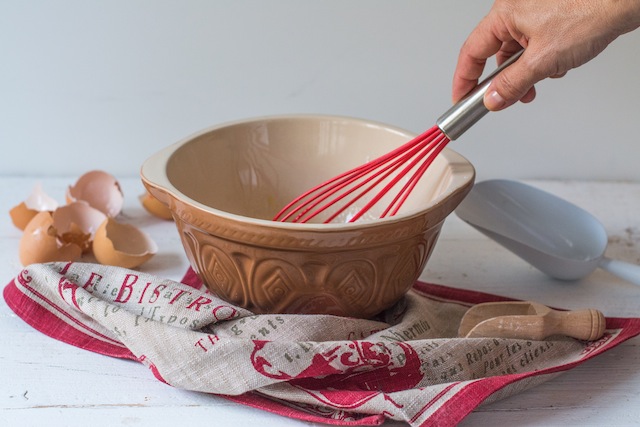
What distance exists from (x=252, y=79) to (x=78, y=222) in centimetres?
35

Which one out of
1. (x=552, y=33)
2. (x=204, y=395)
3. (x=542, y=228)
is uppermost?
(x=552, y=33)

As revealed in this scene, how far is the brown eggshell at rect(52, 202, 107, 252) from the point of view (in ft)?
3.44

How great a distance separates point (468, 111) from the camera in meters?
0.85

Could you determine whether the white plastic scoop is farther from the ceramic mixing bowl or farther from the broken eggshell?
the broken eggshell

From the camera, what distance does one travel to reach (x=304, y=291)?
836mm

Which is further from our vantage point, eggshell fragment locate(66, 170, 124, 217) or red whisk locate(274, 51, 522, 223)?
eggshell fragment locate(66, 170, 124, 217)

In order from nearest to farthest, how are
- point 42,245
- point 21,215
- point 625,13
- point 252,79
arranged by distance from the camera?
point 625,13
point 42,245
point 21,215
point 252,79

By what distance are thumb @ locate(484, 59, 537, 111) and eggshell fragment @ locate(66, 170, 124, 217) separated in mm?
561

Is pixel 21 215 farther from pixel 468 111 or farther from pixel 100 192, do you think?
pixel 468 111

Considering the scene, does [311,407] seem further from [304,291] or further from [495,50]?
[495,50]

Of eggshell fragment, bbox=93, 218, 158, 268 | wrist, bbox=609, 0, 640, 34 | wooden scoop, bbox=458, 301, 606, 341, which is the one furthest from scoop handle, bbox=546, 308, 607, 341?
eggshell fragment, bbox=93, 218, 158, 268

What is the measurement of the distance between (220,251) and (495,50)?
381 mm

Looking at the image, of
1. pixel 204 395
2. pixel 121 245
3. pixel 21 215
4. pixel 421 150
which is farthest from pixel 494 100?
pixel 21 215

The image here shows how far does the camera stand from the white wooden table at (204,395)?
0.77 meters
